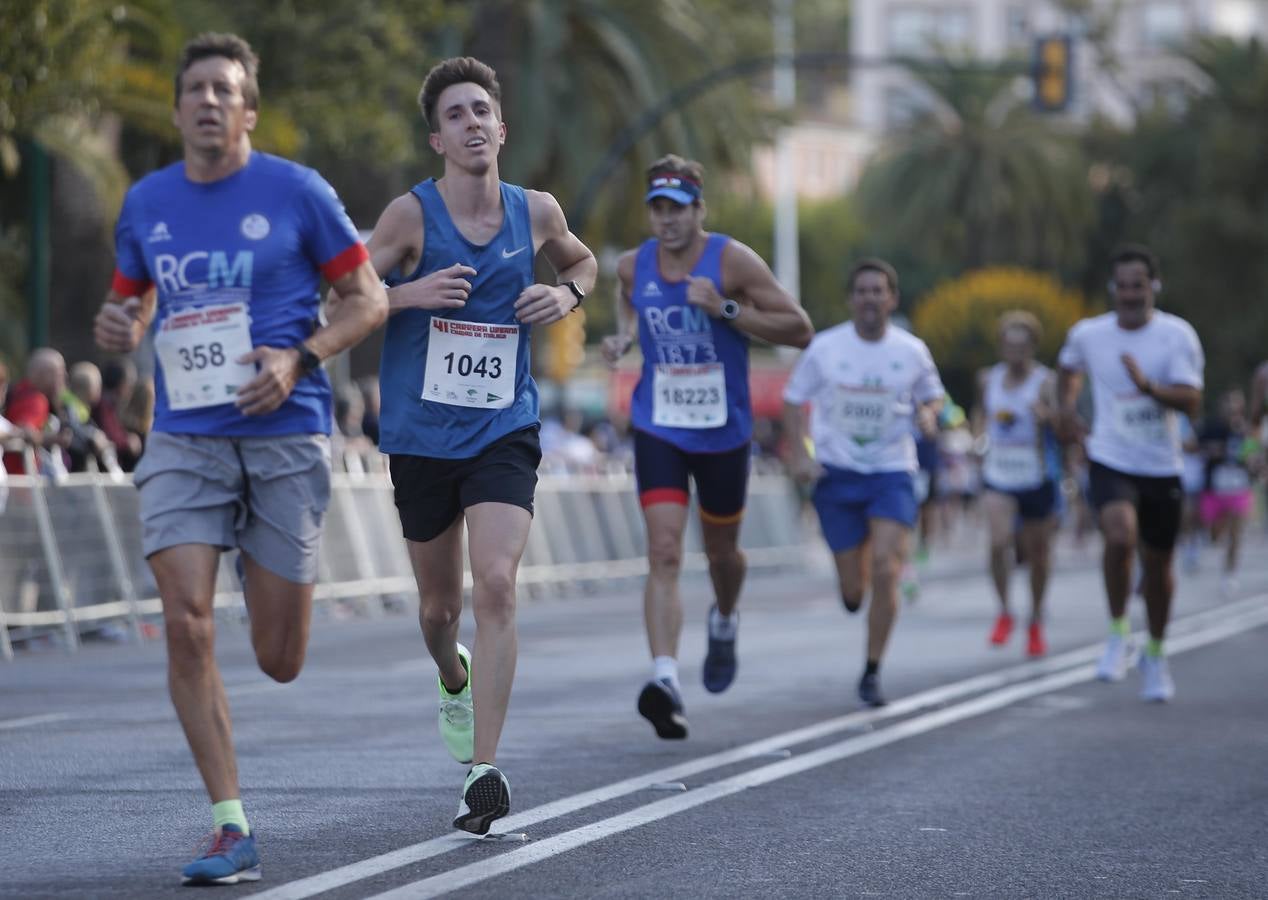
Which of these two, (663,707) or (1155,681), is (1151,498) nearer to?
(1155,681)

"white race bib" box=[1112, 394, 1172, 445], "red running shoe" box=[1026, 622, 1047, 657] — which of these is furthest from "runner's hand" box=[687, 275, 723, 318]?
"red running shoe" box=[1026, 622, 1047, 657]

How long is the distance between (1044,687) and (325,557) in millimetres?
8220

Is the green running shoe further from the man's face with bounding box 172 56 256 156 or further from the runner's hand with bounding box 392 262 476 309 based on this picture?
the man's face with bounding box 172 56 256 156

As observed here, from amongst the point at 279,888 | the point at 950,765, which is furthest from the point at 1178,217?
the point at 279,888

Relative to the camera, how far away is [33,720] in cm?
1068

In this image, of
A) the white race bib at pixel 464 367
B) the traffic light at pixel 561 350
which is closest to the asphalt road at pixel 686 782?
the white race bib at pixel 464 367

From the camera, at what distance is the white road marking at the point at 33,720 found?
1039cm

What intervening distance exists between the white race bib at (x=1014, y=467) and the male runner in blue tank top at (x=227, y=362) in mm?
9869

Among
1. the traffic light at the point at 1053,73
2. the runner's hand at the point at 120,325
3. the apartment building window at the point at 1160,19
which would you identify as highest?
the apartment building window at the point at 1160,19

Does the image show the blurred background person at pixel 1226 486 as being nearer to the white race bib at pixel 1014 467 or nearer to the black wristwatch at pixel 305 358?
the white race bib at pixel 1014 467

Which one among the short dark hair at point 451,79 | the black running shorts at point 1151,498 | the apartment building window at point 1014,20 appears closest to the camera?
the short dark hair at point 451,79

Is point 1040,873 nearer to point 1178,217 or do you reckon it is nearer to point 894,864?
point 894,864

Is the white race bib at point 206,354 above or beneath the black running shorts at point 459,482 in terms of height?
above

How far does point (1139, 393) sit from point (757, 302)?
2.77 meters
